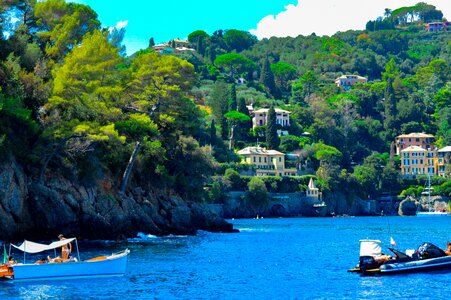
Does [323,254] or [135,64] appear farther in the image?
[135,64]

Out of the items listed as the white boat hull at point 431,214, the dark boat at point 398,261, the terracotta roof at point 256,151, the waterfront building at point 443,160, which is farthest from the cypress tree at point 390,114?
the dark boat at point 398,261

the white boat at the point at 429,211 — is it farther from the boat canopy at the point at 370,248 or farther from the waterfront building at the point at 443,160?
the boat canopy at the point at 370,248

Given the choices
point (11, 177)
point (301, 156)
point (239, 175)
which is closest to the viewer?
point (11, 177)

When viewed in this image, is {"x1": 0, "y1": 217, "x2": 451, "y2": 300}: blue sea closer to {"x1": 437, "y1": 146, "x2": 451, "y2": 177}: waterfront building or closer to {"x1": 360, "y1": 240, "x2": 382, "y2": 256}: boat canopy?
{"x1": 360, "y1": 240, "x2": 382, "y2": 256}: boat canopy

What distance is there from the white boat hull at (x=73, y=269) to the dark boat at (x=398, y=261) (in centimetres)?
1212

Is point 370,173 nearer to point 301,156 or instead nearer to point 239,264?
point 301,156

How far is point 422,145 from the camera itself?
176 m

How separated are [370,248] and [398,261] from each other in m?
1.54

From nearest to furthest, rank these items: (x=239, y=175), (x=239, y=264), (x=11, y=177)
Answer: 1. (x=239, y=264)
2. (x=11, y=177)
3. (x=239, y=175)

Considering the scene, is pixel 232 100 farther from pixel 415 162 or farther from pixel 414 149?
pixel 415 162

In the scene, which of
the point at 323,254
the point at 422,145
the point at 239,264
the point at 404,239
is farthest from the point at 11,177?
the point at 422,145

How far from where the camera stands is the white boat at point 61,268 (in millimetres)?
38438

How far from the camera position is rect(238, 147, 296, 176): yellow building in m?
146

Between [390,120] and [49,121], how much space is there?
129 metres
